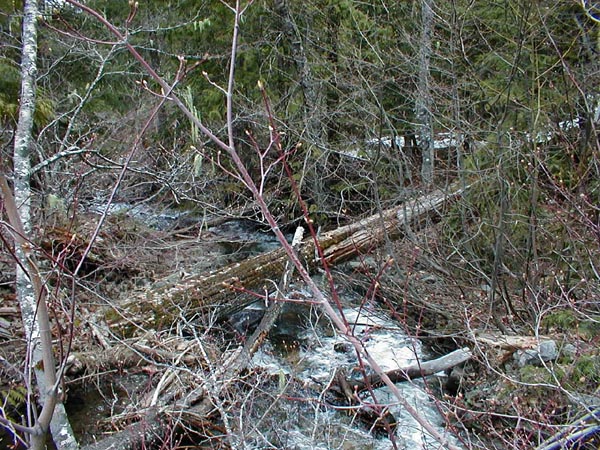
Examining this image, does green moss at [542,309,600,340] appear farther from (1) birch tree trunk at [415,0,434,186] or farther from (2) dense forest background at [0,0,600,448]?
(1) birch tree trunk at [415,0,434,186]

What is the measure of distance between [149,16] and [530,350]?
11.1 metres

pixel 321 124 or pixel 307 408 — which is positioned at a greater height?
pixel 321 124

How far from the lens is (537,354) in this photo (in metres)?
4.83

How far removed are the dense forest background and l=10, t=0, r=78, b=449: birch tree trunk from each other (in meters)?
0.10

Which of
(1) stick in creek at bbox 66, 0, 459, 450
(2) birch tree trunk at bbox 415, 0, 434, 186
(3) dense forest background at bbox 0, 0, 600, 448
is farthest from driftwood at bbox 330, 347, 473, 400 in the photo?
(1) stick in creek at bbox 66, 0, 459, 450

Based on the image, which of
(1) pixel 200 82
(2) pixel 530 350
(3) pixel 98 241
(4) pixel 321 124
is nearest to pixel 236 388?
(2) pixel 530 350

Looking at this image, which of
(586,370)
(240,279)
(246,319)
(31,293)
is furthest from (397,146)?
(31,293)

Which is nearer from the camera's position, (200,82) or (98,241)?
(98,241)

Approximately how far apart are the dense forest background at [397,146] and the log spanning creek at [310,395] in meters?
0.56

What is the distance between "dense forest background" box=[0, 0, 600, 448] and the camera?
14.2ft

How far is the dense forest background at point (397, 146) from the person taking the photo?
4.33m

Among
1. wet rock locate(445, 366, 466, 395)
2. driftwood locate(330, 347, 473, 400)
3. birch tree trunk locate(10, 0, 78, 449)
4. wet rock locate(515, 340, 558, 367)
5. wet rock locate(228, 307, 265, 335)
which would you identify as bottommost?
wet rock locate(228, 307, 265, 335)

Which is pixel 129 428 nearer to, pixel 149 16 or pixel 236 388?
pixel 236 388

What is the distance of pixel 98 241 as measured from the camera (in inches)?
319
